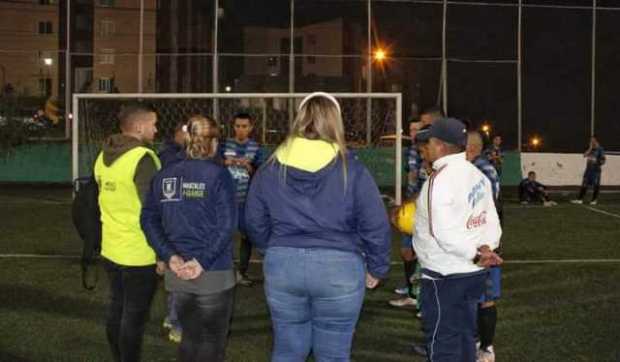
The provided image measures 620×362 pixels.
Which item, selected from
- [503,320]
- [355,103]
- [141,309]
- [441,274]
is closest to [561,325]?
[503,320]

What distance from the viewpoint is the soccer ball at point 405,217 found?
5.60m

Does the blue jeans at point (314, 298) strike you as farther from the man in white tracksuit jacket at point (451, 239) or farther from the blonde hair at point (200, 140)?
the blonde hair at point (200, 140)

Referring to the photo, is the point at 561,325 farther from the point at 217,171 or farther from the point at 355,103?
the point at 355,103

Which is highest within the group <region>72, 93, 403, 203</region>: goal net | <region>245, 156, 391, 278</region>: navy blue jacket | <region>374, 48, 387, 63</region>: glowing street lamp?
<region>374, 48, 387, 63</region>: glowing street lamp

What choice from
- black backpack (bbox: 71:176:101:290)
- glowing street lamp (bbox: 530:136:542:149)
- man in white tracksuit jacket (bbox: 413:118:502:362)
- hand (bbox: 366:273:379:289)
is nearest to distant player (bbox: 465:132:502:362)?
man in white tracksuit jacket (bbox: 413:118:502:362)

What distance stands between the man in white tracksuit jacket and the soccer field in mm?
1878

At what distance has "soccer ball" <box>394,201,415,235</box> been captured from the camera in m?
5.60

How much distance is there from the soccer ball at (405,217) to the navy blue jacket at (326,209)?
4.63ft

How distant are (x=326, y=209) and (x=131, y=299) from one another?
1809mm

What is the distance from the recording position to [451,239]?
4.70 m

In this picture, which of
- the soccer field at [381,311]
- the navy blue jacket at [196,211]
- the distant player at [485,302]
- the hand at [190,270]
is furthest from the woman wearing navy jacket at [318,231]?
the soccer field at [381,311]

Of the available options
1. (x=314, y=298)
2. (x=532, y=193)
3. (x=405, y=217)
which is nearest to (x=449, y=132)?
(x=405, y=217)

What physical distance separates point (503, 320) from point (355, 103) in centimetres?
1638

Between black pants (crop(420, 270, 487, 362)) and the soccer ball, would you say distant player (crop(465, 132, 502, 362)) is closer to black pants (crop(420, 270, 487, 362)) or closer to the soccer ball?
the soccer ball
